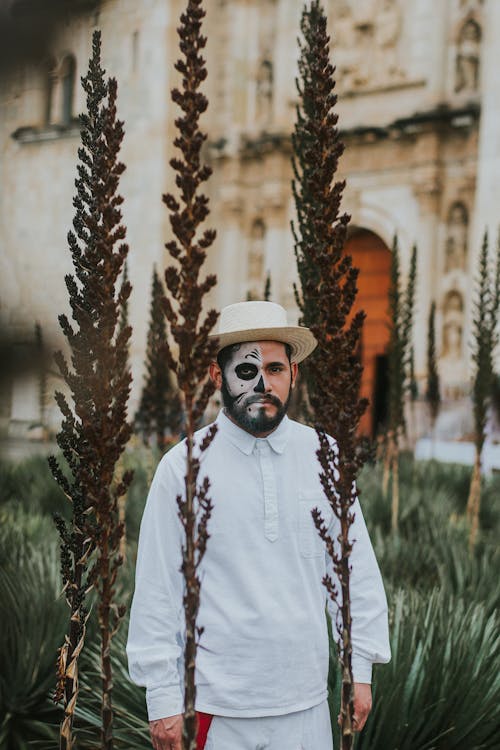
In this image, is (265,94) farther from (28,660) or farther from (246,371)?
(246,371)

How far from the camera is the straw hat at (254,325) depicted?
2.02m

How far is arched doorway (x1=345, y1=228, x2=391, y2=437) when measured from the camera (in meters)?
15.5

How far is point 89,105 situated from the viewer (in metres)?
1.54

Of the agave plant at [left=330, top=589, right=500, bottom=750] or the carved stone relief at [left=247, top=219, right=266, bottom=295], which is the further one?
the carved stone relief at [left=247, top=219, right=266, bottom=295]

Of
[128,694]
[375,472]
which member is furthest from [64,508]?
[128,694]

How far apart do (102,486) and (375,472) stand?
21.7ft

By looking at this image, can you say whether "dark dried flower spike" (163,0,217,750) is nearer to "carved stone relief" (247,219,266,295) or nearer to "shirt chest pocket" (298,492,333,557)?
"shirt chest pocket" (298,492,333,557)

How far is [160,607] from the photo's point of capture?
190 cm

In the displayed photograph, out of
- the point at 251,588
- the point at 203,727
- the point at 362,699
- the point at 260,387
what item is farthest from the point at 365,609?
the point at 260,387

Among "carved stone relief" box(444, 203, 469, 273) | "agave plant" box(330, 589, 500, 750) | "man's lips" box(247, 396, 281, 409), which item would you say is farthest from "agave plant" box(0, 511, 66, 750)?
"carved stone relief" box(444, 203, 469, 273)

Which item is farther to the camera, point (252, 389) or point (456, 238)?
point (456, 238)

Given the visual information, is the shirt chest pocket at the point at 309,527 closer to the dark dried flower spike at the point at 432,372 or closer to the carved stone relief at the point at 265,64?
the dark dried flower spike at the point at 432,372

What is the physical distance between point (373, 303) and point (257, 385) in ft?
46.4

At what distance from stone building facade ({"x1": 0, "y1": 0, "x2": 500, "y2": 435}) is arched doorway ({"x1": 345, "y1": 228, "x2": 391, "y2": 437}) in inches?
1.2
